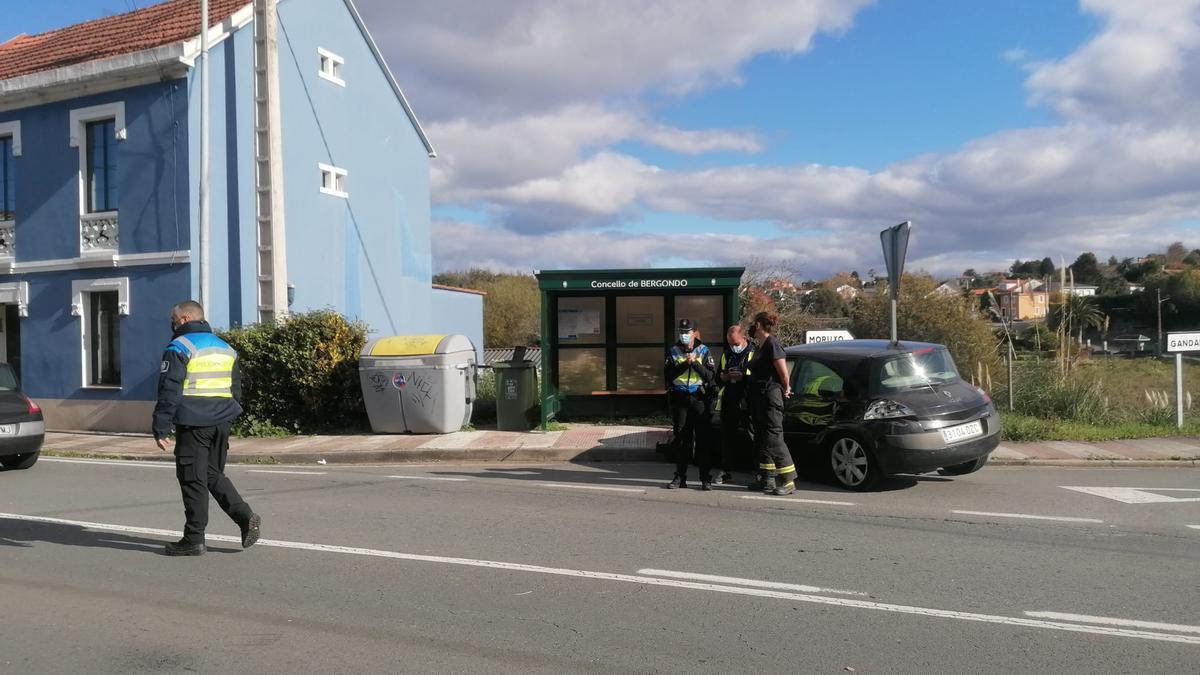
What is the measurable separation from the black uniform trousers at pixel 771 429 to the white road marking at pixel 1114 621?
3.58 m

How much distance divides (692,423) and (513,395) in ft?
17.1

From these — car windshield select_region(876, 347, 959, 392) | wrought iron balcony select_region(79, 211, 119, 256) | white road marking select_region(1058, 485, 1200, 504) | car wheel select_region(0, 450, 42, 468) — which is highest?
wrought iron balcony select_region(79, 211, 119, 256)

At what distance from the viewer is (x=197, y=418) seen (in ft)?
20.0

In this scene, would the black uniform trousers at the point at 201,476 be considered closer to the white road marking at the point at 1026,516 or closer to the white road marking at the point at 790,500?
the white road marking at the point at 790,500

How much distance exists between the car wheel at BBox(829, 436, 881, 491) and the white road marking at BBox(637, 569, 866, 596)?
338 cm

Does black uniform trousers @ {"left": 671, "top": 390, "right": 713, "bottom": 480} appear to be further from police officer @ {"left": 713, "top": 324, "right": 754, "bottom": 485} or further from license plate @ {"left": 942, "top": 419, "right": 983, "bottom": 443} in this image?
license plate @ {"left": 942, "top": 419, "right": 983, "bottom": 443}

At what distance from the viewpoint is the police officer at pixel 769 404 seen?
8.28 meters

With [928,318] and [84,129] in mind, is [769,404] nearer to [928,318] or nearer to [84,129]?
[84,129]

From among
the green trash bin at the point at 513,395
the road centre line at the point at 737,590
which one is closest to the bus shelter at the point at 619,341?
the green trash bin at the point at 513,395

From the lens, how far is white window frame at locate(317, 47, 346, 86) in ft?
60.7

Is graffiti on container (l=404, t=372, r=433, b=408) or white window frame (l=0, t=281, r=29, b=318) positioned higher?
white window frame (l=0, t=281, r=29, b=318)

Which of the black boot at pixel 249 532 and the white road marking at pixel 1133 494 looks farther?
the white road marking at pixel 1133 494

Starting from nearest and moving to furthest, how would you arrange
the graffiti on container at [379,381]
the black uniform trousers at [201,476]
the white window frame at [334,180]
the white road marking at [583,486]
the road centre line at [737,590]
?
the road centre line at [737,590]
the black uniform trousers at [201,476]
the white road marking at [583,486]
the graffiti on container at [379,381]
the white window frame at [334,180]

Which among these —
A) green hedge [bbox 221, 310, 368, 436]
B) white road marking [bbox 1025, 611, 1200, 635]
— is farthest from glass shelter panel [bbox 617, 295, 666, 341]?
white road marking [bbox 1025, 611, 1200, 635]
